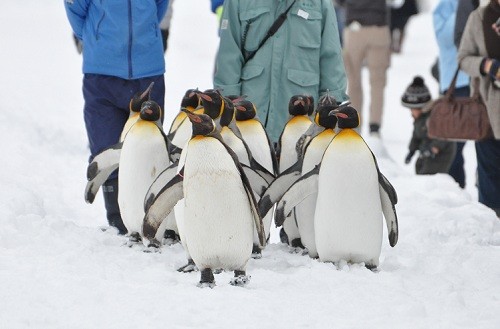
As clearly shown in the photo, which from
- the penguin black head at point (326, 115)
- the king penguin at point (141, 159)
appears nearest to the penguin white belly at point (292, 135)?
the penguin black head at point (326, 115)

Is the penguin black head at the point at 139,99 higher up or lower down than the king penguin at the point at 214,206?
higher up

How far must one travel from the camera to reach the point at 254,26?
208 inches

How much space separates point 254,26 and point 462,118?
1417mm

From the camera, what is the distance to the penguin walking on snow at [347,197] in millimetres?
4547

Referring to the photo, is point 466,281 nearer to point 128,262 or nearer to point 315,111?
point 315,111

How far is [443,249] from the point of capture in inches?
210

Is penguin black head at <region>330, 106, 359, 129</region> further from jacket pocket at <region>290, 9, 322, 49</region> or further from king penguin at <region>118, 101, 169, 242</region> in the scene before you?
king penguin at <region>118, 101, 169, 242</region>

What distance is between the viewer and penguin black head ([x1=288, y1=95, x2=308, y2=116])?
506 centimetres

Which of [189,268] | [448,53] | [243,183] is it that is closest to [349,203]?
[243,183]

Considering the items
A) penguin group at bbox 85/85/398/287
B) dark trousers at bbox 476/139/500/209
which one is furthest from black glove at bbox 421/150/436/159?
penguin group at bbox 85/85/398/287

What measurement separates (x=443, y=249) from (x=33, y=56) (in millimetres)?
11662

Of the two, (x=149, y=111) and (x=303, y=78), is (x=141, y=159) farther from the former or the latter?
(x=303, y=78)

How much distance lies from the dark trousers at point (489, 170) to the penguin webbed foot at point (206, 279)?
241 cm

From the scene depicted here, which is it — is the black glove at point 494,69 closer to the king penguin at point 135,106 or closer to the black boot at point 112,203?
the king penguin at point 135,106
